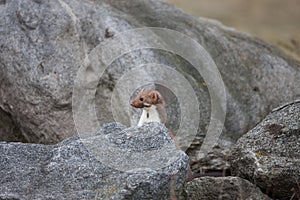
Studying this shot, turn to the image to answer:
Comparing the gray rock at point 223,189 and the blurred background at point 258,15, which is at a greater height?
the blurred background at point 258,15

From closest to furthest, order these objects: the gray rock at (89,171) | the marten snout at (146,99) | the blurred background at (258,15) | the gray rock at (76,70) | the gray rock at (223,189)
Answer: the gray rock at (89,171)
the gray rock at (223,189)
the marten snout at (146,99)
the gray rock at (76,70)
the blurred background at (258,15)

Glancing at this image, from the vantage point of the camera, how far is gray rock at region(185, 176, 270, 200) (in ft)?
32.0

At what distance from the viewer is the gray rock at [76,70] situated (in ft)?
48.0

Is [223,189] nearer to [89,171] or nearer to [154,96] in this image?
[89,171]

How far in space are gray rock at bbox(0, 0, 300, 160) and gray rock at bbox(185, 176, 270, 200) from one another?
5.10 meters

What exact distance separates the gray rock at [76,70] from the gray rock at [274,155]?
4.34 m

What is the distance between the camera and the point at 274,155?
10.3 metres

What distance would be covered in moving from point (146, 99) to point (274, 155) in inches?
174

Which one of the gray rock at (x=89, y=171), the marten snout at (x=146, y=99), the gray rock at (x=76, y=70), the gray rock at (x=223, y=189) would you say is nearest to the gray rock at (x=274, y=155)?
the gray rock at (x=223, y=189)

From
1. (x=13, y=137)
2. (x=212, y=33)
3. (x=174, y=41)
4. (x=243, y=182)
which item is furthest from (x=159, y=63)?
(x=243, y=182)

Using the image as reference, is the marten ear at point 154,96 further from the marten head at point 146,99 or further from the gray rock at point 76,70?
the gray rock at point 76,70

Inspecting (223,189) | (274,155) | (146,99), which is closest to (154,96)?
(146,99)

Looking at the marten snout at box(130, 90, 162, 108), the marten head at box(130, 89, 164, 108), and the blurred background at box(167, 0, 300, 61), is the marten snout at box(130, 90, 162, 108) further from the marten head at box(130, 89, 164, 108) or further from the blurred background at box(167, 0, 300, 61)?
the blurred background at box(167, 0, 300, 61)

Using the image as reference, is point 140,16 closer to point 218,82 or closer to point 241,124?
point 218,82
